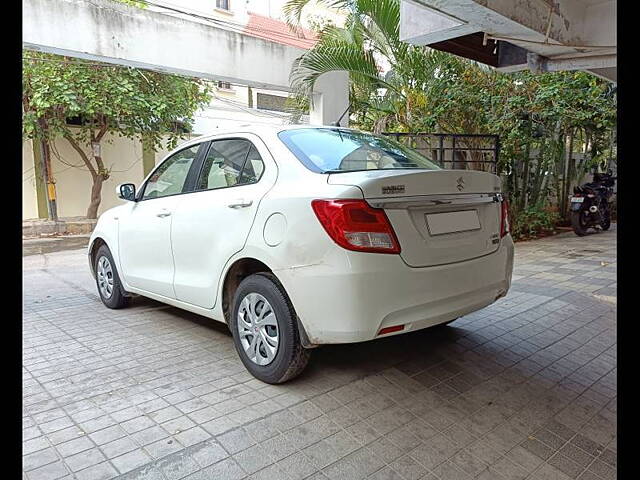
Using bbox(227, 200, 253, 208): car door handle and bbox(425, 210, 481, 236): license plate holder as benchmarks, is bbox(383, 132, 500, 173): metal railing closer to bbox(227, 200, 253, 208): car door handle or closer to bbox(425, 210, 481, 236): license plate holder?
bbox(425, 210, 481, 236): license plate holder

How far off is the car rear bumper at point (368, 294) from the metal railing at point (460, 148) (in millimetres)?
5817

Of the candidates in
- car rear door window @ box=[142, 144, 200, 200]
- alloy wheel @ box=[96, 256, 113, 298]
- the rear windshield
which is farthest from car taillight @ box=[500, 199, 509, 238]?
alloy wheel @ box=[96, 256, 113, 298]

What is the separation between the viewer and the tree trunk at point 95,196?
13047 millimetres

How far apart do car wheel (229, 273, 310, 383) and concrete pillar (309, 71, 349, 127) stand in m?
5.02

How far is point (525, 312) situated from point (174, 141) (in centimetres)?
1117

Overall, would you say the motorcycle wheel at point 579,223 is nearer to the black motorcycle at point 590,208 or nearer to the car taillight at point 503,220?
the black motorcycle at point 590,208

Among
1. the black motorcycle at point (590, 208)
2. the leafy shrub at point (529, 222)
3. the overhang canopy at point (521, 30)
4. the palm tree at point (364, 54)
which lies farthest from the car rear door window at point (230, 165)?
the black motorcycle at point (590, 208)

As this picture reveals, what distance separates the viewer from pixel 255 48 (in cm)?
779

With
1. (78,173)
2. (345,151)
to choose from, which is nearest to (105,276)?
(345,151)

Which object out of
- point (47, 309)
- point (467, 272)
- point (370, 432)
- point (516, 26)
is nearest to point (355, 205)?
point (467, 272)

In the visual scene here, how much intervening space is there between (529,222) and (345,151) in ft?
25.3

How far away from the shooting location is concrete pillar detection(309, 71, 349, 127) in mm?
7598

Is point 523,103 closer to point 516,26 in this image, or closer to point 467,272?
point 516,26
